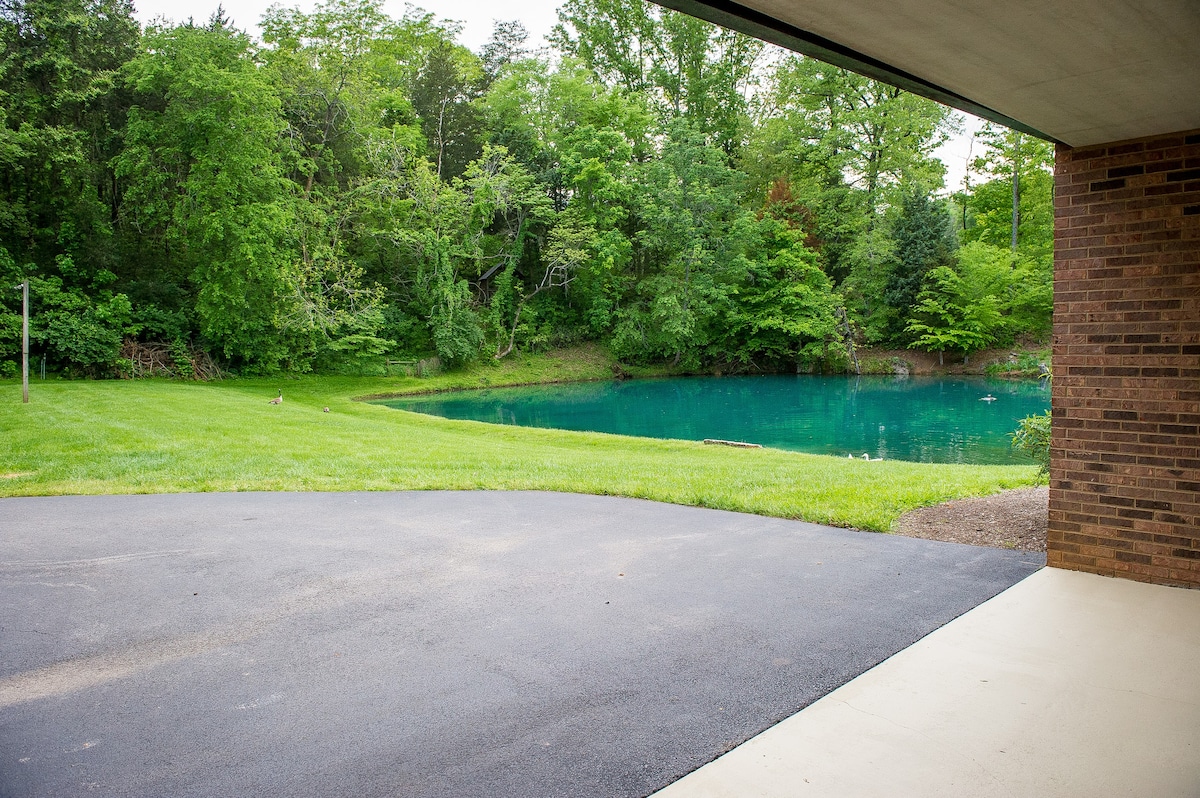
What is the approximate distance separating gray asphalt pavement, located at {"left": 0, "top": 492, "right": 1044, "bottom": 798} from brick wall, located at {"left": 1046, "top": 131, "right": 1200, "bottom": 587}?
594 mm

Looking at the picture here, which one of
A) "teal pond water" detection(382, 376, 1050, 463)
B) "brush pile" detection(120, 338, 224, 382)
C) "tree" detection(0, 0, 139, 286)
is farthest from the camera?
"brush pile" detection(120, 338, 224, 382)

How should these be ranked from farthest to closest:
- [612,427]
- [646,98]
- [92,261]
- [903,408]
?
[646,98], [92,261], [903,408], [612,427]

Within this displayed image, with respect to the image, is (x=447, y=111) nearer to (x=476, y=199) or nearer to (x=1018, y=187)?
(x=476, y=199)

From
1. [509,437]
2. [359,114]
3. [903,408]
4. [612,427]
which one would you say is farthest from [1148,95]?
[359,114]

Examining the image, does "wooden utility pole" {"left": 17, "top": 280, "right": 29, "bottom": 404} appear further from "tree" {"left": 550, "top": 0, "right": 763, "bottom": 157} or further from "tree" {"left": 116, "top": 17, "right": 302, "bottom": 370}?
"tree" {"left": 550, "top": 0, "right": 763, "bottom": 157}

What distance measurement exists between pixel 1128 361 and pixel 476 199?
98.1ft

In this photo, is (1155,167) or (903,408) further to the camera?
(903,408)

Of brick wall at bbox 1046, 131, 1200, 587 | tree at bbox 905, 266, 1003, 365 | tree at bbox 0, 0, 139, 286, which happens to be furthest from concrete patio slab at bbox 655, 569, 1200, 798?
tree at bbox 905, 266, 1003, 365

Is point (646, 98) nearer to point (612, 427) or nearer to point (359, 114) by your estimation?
point (359, 114)

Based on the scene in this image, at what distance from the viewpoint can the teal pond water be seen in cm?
1577

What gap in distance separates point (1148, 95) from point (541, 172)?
33.4 m

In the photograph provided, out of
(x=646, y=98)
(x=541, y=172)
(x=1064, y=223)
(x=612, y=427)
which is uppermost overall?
(x=646, y=98)

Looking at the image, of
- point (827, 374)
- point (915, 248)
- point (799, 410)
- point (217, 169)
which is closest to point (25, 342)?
point (217, 169)

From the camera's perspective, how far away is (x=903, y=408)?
71.9 feet
